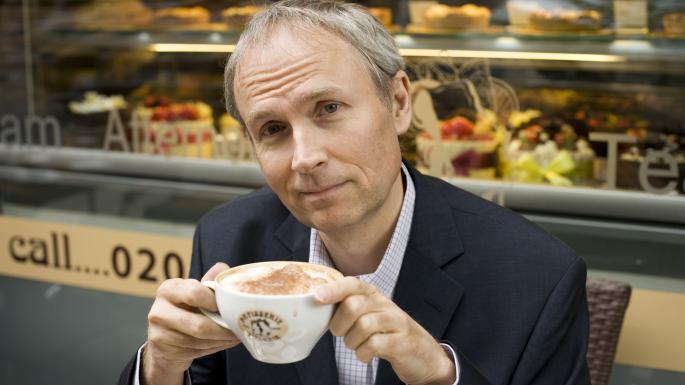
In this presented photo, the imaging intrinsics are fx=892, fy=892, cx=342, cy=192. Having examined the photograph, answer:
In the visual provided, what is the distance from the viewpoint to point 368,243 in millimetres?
1614

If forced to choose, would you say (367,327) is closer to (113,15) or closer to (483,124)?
(483,124)

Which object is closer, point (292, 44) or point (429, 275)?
point (292, 44)

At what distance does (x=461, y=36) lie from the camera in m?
2.85

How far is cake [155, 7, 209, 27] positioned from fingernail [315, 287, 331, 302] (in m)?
2.42

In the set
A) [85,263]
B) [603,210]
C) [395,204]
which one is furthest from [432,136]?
[85,263]

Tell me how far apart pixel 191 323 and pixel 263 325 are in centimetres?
16

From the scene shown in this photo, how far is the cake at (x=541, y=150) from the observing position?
2.79 m

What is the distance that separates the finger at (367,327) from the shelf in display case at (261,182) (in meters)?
1.68

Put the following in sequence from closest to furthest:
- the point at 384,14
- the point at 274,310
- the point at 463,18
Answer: the point at 274,310, the point at 463,18, the point at 384,14

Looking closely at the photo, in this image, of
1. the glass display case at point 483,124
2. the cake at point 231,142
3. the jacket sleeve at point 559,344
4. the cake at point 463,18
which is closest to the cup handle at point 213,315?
the jacket sleeve at point 559,344

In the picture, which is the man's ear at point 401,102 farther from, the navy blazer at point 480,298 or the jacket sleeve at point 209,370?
the jacket sleeve at point 209,370

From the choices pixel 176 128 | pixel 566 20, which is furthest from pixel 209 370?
pixel 176 128

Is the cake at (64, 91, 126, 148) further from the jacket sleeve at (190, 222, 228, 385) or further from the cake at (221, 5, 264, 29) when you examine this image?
the jacket sleeve at (190, 222, 228, 385)

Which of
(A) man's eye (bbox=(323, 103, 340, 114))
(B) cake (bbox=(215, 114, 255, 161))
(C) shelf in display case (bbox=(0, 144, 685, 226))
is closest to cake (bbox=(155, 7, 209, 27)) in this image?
(B) cake (bbox=(215, 114, 255, 161))
